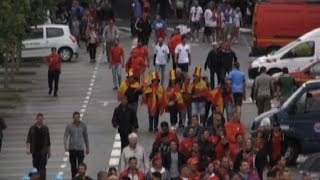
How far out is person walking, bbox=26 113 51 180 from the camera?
2903 cm

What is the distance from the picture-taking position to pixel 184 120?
35.9 m

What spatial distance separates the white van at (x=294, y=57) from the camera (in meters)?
44.8

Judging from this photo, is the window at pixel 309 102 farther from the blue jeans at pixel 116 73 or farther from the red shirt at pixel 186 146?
the blue jeans at pixel 116 73

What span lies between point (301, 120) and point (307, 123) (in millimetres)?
181

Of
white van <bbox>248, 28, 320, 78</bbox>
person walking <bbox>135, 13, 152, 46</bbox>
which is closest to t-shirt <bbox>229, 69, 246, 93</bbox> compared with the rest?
white van <bbox>248, 28, 320, 78</bbox>

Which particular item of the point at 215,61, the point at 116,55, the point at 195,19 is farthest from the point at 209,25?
the point at 215,61

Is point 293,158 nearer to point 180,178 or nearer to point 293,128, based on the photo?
point 293,128

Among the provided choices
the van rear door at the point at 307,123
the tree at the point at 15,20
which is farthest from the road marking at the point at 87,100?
the van rear door at the point at 307,123

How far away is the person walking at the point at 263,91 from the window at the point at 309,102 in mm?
3978

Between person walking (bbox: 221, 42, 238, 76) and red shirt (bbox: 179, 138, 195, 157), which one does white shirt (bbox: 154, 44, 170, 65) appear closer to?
person walking (bbox: 221, 42, 238, 76)

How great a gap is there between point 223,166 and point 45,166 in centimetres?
612

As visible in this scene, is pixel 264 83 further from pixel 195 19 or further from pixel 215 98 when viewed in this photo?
pixel 195 19

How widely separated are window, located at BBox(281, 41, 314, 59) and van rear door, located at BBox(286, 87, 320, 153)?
13392mm

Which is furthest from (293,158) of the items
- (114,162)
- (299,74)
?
(299,74)
